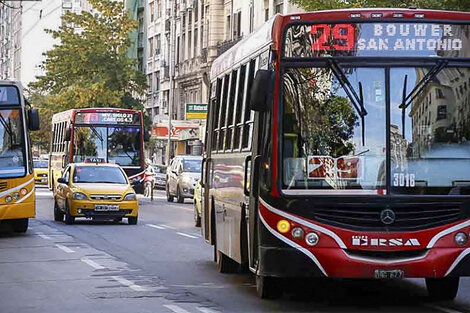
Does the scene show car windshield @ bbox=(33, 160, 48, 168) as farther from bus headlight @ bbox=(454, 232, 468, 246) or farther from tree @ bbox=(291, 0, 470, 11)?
bus headlight @ bbox=(454, 232, 468, 246)

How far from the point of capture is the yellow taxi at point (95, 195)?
30478 millimetres

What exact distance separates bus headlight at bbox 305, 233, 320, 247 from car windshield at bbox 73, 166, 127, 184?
1921 centimetres

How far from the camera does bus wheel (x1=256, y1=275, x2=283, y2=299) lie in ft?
45.8

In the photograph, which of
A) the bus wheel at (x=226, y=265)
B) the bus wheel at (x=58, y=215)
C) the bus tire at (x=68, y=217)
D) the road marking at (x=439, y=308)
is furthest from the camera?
the bus wheel at (x=58, y=215)

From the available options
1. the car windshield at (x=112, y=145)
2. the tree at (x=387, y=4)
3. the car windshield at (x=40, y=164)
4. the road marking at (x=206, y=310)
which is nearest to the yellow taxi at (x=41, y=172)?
the car windshield at (x=40, y=164)

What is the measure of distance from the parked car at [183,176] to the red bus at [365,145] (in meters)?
33.5

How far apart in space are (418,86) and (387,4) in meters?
14.7

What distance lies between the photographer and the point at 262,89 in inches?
510

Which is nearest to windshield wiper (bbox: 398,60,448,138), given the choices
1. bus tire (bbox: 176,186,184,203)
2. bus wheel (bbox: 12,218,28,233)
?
bus wheel (bbox: 12,218,28,233)

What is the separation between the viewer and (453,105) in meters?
13.1

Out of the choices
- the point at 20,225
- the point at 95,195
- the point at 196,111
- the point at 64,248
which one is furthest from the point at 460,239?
the point at 196,111

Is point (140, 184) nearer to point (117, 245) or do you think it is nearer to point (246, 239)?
point (117, 245)

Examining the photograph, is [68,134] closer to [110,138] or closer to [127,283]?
[110,138]

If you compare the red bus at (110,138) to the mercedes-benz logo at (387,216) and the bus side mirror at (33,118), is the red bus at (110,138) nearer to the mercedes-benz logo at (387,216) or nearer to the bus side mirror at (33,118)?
the bus side mirror at (33,118)
